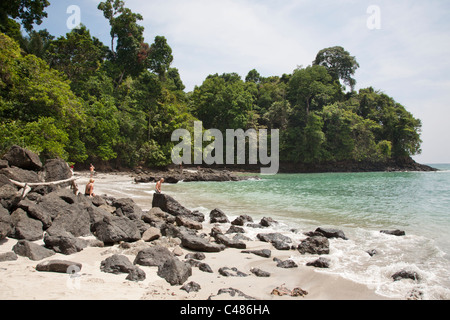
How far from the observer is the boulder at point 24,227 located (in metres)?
6.46

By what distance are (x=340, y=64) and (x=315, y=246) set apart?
67.2 m

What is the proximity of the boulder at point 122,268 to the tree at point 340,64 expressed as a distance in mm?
68129

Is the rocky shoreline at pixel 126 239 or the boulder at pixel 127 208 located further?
the boulder at pixel 127 208

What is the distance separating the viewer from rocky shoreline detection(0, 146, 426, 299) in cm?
495

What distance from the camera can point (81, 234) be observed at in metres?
7.42

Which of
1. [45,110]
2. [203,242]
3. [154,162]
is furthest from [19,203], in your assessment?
[154,162]

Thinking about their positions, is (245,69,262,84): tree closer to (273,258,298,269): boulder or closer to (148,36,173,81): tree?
(148,36,173,81): tree

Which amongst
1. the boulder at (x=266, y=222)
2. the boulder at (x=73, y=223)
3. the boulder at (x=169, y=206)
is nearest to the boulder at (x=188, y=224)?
the boulder at (x=169, y=206)

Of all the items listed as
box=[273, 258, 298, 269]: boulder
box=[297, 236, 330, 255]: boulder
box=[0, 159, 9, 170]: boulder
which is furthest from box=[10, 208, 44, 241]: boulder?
box=[297, 236, 330, 255]: boulder

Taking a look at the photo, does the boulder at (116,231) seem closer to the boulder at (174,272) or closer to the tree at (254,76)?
the boulder at (174,272)

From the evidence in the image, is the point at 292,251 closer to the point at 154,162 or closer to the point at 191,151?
the point at 154,162

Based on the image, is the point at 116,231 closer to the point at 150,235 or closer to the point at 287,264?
the point at 150,235

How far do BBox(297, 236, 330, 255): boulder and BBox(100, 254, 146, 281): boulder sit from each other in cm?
423

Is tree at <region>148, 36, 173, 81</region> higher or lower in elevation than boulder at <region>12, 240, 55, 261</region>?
higher
